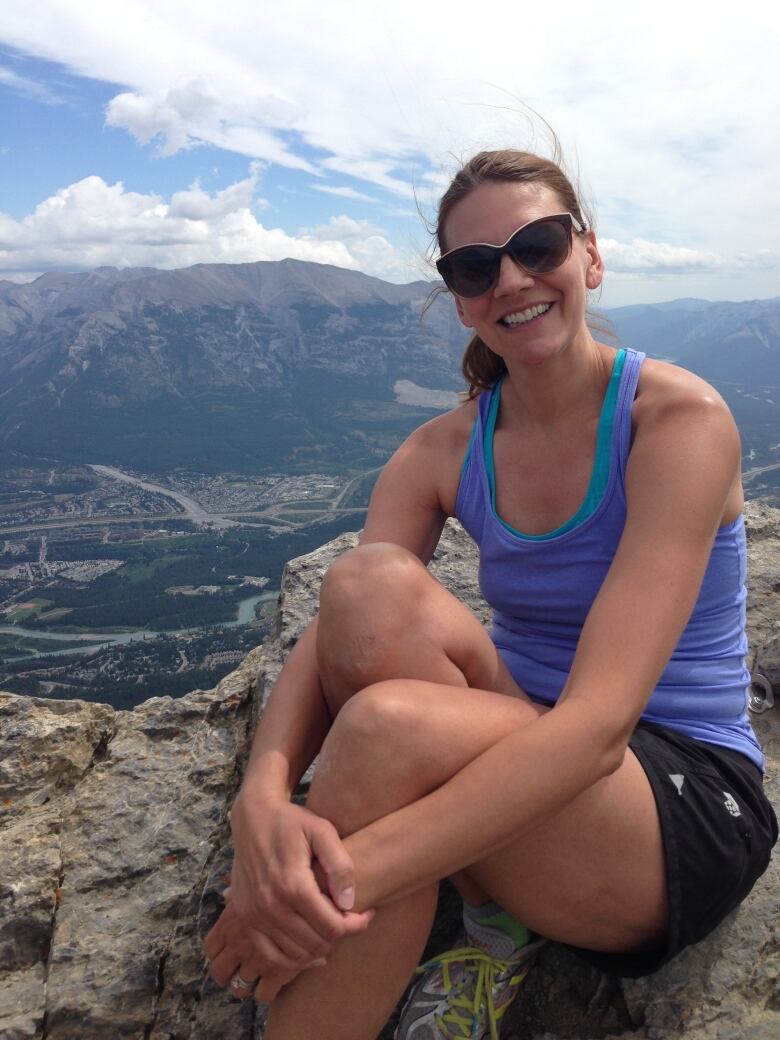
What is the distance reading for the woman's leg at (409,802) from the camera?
8.37 ft

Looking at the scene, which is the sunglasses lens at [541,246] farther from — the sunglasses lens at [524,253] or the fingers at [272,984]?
the fingers at [272,984]

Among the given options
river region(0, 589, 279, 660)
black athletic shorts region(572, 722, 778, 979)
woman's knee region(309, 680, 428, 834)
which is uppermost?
woman's knee region(309, 680, 428, 834)

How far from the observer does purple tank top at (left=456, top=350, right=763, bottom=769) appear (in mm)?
3082

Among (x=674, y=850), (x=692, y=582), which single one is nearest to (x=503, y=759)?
(x=674, y=850)

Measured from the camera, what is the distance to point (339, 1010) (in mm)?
2596

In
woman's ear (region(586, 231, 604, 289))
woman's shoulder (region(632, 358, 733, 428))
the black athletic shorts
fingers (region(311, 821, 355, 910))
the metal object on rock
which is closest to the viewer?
fingers (region(311, 821, 355, 910))

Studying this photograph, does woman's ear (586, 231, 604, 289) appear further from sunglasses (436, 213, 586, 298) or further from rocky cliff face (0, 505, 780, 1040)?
rocky cliff face (0, 505, 780, 1040)

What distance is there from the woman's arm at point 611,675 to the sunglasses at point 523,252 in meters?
0.81

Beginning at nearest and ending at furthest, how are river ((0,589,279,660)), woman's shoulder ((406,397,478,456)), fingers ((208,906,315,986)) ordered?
fingers ((208,906,315,986)) → woman's shoulder ((406,397,478,456)) → river ((0,589,279,660))

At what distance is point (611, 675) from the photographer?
8.44 feet

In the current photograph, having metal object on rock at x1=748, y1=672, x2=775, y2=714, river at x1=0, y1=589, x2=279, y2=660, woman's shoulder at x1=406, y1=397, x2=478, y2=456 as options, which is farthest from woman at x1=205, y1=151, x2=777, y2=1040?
river at x1=0, y1=589, x2=279, y2=660

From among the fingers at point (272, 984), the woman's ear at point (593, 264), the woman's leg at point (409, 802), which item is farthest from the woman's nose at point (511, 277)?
the fingers at point (272, 984)

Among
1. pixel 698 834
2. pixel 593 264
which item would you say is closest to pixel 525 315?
pixel 593 264

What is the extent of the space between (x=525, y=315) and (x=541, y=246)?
0.28 metres
